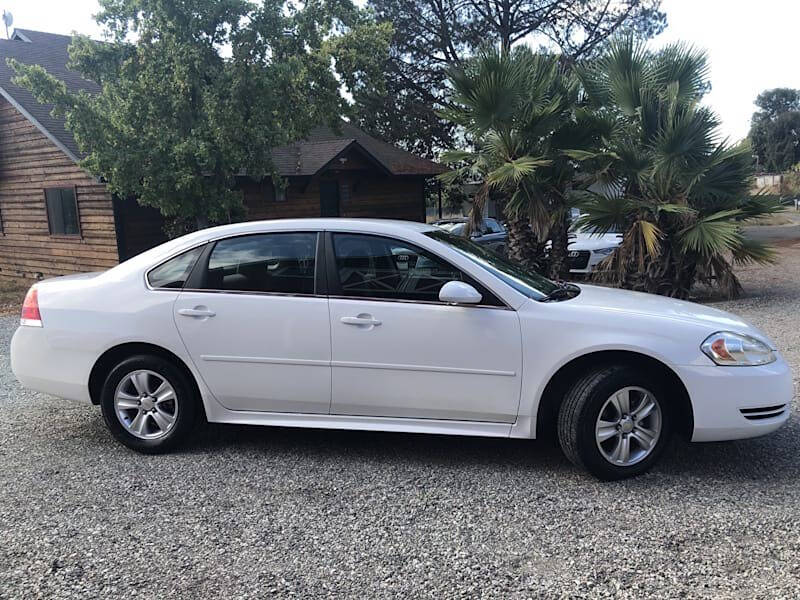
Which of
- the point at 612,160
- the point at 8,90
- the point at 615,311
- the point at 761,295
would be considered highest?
the point at 8,90

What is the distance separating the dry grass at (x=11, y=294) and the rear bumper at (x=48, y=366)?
8516 millimetres

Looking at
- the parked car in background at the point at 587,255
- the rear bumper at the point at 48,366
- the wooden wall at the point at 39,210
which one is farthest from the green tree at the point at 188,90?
the rear bumper at the point at 48,366

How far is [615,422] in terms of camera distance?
4.14m

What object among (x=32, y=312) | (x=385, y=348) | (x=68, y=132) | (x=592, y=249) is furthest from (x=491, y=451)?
(x=68, y=132)

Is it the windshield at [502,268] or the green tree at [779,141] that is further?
the green tree at [779,141]

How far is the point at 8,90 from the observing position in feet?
51.7

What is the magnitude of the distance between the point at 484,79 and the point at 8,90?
37.7ft

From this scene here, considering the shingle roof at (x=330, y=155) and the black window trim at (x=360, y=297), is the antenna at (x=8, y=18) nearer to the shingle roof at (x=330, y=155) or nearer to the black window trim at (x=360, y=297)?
the shingle roof at (x=330, y=155)

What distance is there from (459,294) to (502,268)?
0.70m

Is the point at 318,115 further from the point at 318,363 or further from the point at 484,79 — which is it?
the point at 318,363

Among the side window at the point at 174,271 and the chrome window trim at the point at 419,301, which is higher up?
the side window at the point at 174,271

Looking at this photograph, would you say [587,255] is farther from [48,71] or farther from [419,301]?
[48,71]

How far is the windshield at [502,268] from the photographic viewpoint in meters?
4.52

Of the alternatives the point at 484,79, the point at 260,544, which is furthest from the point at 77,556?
the point at 484,79
